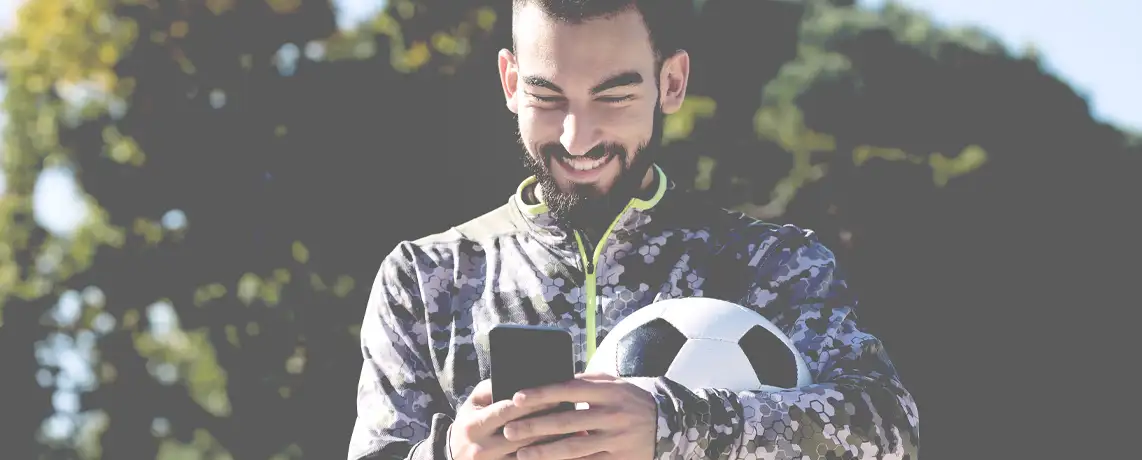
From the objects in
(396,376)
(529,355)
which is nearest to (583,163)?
(396,376)

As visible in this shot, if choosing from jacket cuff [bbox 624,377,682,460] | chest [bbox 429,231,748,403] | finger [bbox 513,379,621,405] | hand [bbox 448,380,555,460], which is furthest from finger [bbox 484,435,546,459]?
chest [bbox 429,231,748,403]

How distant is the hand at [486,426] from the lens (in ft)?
10.4

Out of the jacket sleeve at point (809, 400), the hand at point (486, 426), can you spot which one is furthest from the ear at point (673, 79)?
the hand at point (486, 426)

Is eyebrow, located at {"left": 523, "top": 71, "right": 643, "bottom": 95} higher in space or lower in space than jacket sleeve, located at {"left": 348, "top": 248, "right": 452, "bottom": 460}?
higher

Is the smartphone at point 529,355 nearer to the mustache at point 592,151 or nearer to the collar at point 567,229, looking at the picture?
the mustache at point 592,151

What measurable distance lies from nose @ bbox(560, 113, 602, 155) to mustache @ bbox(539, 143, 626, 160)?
3 cm

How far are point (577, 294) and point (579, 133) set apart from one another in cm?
45

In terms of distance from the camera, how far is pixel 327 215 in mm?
15203

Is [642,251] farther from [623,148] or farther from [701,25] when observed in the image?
[701,25]

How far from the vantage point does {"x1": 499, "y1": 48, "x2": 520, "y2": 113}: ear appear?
402cm

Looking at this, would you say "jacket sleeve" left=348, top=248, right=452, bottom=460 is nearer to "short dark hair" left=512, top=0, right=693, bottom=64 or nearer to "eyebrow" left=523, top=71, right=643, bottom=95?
"eyebrow" left=523, top=71, right=643, bottom=95

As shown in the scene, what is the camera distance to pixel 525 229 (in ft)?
13.7

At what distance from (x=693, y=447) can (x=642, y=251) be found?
0.83 metres

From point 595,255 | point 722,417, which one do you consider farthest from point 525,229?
point 722,417
